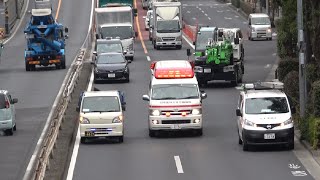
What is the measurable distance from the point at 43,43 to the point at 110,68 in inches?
428

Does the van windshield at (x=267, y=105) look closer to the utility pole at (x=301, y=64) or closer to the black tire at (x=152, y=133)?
the utility pole at (x=301, y=64)

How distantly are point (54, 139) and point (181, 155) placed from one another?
4.35m

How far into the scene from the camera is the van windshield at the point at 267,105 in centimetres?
3606

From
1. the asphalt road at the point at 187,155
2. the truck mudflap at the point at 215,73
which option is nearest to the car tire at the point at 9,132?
the asphalt road at the point at 187,155

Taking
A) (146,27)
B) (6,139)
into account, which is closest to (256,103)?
(6,139)

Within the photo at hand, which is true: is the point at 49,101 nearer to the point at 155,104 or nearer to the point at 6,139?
the point at 6,139

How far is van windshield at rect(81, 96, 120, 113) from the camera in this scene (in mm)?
38750

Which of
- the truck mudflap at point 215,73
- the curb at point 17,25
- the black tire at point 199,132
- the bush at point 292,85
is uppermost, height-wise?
the bush at point 292,85

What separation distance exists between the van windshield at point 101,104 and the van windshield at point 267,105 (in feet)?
16.9

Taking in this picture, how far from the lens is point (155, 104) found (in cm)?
3962

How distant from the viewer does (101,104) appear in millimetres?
39062

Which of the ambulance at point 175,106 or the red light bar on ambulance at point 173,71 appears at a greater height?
the red light bar on ambulance at point 173,71

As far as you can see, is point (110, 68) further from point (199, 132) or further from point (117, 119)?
point (117, 119)

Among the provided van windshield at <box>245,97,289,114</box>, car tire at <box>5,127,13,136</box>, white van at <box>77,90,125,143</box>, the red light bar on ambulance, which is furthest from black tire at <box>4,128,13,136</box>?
van windshield at <box>245,97,289,114</box>
